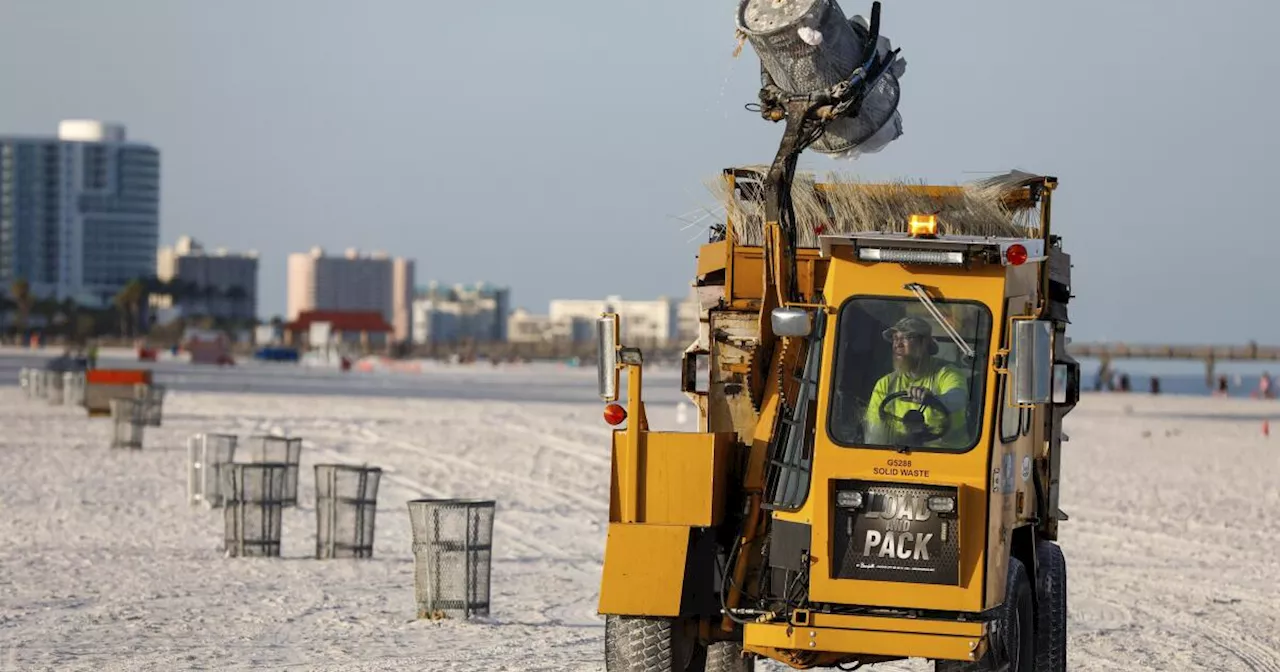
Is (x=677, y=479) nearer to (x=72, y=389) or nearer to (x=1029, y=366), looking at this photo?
(x=1029, y=366)

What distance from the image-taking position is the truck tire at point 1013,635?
8797 millimetres

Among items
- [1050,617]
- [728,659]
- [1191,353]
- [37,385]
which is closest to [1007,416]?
[1050,617]

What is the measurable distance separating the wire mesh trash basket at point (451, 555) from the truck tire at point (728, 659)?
3049mm

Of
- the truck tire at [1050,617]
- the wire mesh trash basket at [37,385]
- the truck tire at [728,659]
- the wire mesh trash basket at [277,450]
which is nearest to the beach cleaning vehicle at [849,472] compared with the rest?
the truck tire at [1050,617]

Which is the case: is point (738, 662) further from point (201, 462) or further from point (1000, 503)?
point (201, 462)

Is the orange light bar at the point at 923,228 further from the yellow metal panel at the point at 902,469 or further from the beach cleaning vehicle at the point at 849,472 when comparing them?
the yellow metal panel at the point at 902,469

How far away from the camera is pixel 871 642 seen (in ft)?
28.2

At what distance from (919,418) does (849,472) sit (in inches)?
15.9

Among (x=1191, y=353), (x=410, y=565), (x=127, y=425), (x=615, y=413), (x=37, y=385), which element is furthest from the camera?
(x=1191, y=353)

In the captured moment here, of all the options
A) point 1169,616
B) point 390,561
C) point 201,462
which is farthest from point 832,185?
point 201,462

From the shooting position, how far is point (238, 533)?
17.5m

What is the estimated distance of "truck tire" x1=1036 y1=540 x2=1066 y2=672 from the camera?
1010cm

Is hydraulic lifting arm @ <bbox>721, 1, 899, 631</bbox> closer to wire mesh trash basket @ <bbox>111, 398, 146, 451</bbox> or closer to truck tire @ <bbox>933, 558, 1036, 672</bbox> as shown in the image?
truck tire @ <bbox>933, 558, 1036, 672</bbox>

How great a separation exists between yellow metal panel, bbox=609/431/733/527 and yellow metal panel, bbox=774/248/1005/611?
15.4 inches
